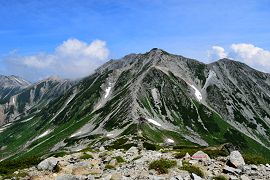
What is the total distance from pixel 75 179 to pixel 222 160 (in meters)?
13.9

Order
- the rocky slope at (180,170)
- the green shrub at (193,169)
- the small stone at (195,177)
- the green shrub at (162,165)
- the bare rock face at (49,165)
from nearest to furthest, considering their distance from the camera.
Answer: the small stone at (195,177), the rocky slope at (180,170), the green shrub at (193,169), the green shrub at (162,165), the bare rock face at (49,165)

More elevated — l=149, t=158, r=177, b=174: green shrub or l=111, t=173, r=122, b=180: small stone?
l=149, t=158, r=177, b=174: green shrub

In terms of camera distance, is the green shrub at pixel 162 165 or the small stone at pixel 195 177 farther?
the green shrub at pixel 162 165

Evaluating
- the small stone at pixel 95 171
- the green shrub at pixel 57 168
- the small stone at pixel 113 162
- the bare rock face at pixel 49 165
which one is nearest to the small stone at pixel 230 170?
the small stone at pixel 95 171

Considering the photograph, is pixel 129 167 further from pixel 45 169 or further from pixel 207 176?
pixel 45 169

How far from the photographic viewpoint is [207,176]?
105ft

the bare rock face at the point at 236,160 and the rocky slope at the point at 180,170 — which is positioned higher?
the bare rock face at the point at 236,160

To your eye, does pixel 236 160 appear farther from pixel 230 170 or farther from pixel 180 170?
pixel 180 170

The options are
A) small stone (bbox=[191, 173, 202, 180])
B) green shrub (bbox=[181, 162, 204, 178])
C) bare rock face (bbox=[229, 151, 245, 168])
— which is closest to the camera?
small stone (bbox=[191, 173, 202, 180])

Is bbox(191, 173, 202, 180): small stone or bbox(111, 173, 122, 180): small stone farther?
bbox(111, 173, 122, 180): small stone

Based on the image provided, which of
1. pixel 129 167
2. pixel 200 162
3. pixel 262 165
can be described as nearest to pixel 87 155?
pixel 129 167

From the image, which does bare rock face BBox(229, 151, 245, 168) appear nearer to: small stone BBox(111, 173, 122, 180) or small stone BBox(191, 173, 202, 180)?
small stone BBox(191, 173, 202, 180)

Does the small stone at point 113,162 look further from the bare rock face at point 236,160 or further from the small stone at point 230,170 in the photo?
the small stone at point 230,170

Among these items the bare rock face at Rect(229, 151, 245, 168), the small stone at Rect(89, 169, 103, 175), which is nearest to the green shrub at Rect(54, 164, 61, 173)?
the small stone at Rect(89, 169, 103, 175)
